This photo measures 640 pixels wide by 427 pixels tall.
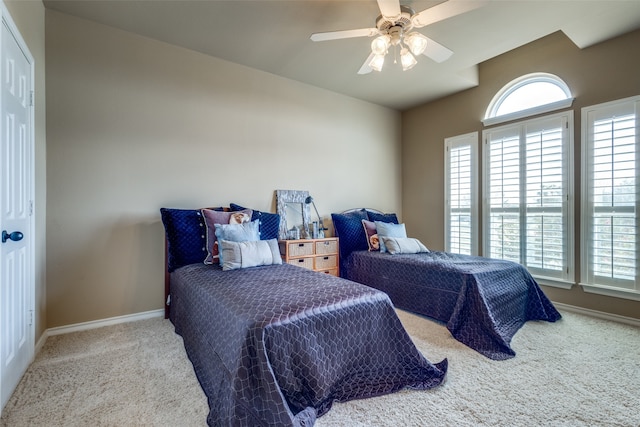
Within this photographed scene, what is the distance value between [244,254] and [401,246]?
189 cm

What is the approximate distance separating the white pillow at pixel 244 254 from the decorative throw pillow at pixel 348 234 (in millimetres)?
1396

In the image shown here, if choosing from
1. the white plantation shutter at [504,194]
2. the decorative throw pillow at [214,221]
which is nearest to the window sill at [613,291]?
the white plantation shutter at [504,194]

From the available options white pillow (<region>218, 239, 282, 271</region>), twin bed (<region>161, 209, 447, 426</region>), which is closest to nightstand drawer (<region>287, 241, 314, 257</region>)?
white pillow (<region>218, 239, 282, 271</region>)

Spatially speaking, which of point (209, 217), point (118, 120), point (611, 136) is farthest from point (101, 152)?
point (611, 136)

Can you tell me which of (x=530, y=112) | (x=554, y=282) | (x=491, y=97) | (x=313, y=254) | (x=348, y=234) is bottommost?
(x=554, y=282)

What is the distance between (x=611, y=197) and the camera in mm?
2863

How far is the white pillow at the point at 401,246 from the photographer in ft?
11.2

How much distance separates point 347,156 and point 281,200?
53.2 inches

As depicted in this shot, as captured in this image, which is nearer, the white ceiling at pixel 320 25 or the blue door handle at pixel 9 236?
the blue door handle at pixel 9 236

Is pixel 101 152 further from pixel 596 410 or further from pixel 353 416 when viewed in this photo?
pixel 596 410

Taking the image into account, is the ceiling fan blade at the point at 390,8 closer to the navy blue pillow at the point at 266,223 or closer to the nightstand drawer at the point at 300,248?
the navy blue pillow at the point at 266,223

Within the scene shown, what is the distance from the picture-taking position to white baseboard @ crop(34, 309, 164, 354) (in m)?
2.36

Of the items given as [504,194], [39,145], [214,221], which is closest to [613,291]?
[504,194]

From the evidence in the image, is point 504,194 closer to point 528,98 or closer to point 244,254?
point 528,98
